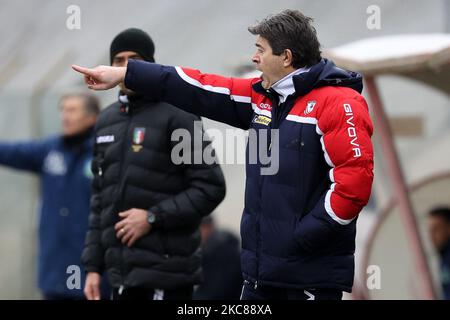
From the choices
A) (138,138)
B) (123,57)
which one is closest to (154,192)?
(138,138)

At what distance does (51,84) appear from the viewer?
9.06 metres

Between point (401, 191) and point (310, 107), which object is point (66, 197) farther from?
point (310, 107)

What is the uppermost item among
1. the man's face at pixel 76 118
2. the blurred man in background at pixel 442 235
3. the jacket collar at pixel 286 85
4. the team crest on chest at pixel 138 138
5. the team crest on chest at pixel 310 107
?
the man's face at pixel 76 118

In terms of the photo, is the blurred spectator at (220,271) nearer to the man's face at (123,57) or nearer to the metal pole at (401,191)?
the metal pole at (401,191)

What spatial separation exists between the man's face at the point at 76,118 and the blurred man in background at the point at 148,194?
5.65 feet

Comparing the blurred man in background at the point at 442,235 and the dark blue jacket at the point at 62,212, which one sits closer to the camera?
the dark blue jacket at the point at 62,212

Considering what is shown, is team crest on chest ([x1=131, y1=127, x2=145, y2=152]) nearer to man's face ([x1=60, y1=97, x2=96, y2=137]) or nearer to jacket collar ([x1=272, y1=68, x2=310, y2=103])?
jacket collar ([x1=272, y1=68, x2=310, y2=103])

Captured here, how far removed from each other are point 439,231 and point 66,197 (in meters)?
2.50

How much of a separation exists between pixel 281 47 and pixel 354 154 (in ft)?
1.68

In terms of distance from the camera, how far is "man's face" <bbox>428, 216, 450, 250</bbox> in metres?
7.16

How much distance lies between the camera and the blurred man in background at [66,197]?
652cm

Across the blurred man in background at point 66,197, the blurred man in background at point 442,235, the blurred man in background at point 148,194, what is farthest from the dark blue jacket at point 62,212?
the blurred man in background at point 442,235

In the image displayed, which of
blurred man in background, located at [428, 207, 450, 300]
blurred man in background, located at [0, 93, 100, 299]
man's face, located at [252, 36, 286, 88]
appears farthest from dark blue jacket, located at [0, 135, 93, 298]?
man's face, located at [252, 36, 286, 88]

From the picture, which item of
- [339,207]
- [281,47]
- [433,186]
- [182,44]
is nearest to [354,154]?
[339,207]
